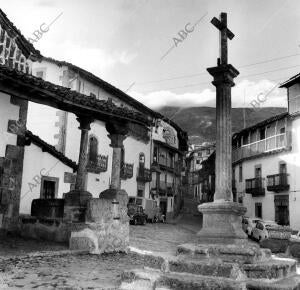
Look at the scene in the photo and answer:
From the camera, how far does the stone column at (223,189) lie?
6559mm

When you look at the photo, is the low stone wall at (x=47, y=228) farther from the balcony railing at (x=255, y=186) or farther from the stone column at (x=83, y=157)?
the balcony railing at (x=255, y=186)

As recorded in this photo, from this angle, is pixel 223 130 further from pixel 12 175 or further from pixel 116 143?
pixel 12 175

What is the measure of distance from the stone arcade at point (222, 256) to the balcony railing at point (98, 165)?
20989 mm

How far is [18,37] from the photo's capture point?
13359 mm

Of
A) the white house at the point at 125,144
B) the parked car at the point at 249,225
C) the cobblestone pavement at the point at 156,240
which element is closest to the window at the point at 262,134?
the white house at the point at 125,144

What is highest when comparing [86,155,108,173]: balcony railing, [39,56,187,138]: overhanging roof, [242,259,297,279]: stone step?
[39,56,187,138]: overhanging roof

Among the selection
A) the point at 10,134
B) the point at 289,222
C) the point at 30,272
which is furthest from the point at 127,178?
the point at 30,272

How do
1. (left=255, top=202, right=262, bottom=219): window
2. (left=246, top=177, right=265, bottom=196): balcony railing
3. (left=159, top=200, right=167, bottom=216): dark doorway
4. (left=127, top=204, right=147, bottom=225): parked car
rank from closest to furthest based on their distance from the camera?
(left=127, top=204, right=147, bottom=225): parked car
(left=246, top=177, right=265, bottom=196): balcony railing
(left=255, top=202, right=262, bottom=219): window
(left=159, top=200, right=167, bottom=216): dark doorway

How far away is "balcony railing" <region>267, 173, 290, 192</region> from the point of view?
2922 centimetres

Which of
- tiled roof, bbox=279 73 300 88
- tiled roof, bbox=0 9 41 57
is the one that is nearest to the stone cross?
tiled roof, bbox=0 9 41 57

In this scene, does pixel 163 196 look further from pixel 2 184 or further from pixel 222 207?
pixel 222 207

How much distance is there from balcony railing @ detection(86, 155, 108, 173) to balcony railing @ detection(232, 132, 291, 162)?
1281cm

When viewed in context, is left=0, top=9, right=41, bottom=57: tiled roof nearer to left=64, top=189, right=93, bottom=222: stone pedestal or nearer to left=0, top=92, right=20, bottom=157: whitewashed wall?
left=0, top=92, right=20, bottom=157: whitewashed wall

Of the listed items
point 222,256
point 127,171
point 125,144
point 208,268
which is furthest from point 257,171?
point 208,268
